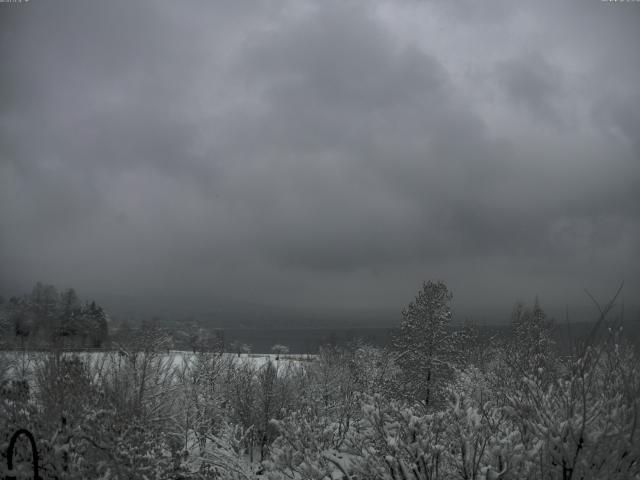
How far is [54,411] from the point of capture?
47.9 feet

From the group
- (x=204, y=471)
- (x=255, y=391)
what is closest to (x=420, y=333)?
(x=255, y=391)

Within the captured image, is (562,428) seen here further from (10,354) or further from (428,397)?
(10,354)

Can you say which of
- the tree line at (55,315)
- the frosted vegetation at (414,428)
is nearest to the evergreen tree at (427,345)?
the frosted vegetation at (414,428)

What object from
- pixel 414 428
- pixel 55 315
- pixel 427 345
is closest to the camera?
pixel 414 428

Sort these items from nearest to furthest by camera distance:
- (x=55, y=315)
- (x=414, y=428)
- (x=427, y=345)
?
1. (x=414, y=428)
2. (x=427, y=345)
3. (x=55, y=315)

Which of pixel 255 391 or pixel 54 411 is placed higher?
pixel 54 411

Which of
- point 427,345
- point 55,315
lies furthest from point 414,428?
point 55,315

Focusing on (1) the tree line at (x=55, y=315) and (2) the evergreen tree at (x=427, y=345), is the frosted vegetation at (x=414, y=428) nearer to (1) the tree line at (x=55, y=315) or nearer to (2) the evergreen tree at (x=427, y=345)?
(2) the evergreen tree at (x=427, y=345)

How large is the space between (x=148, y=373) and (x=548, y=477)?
27.0 metres

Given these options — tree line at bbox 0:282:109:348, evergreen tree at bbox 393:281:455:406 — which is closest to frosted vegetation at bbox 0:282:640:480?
evergreen tree at bbox 393:281:455:406

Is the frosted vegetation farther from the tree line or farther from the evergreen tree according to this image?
the tree line

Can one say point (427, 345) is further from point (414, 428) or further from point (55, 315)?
point (55, 315)

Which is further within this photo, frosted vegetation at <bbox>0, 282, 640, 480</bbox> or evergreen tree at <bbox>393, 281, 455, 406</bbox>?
evergreen tree at <bbox>393, 281, 455, 406</bbox>

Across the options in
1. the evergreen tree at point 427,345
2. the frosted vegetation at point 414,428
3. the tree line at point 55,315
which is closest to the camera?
the frosted vegetation at point 414,428
